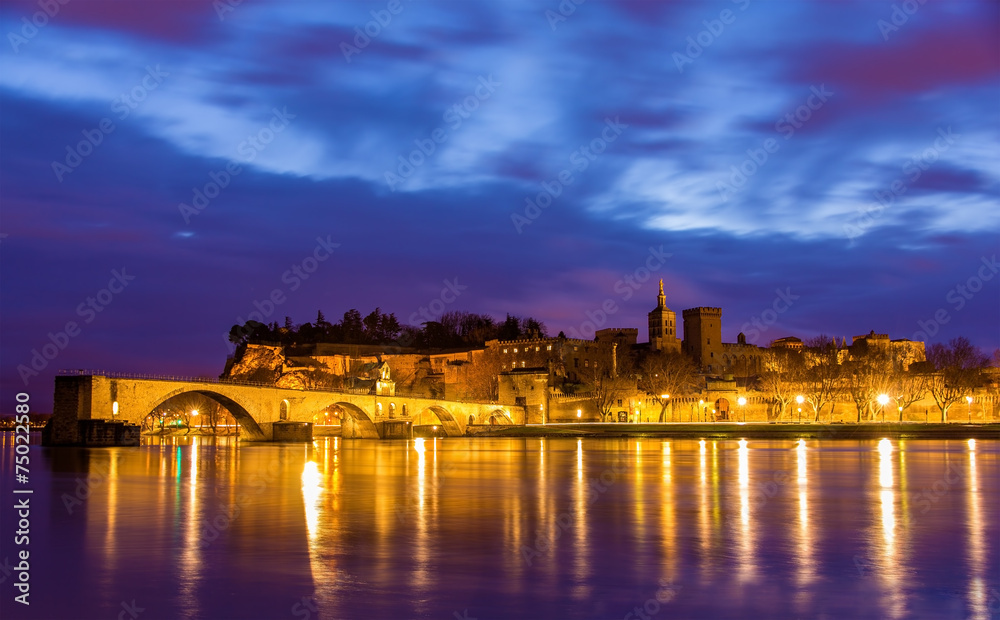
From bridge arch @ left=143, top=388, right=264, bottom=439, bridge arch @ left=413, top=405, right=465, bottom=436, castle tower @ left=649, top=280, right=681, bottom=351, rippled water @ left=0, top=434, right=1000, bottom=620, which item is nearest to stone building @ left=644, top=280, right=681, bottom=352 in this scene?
castle tower @ left=649, top=280, right=681, bottom=351

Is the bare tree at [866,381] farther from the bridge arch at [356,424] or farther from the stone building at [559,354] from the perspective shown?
the bridge arch at [356,424]

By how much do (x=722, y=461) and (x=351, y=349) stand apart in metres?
103

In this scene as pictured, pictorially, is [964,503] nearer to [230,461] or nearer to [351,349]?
[230,461]

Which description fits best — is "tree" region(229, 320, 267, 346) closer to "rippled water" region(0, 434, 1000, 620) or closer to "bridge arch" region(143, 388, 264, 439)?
"bridge arch" region(143, 388, 264, 439)

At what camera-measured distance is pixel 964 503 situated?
2047cm

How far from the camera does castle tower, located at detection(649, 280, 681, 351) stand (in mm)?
135125

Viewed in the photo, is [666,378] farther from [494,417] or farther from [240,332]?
[240,332]

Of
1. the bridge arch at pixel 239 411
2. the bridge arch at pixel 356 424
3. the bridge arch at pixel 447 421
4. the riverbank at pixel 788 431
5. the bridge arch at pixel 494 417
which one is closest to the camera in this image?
the bridge arch at pixel 239 411

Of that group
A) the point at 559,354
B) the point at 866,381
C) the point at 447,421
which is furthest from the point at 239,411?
the point at 559,354

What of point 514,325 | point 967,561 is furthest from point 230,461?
point 514,325

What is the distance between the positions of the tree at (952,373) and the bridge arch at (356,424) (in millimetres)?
51535

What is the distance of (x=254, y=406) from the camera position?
64562 mm

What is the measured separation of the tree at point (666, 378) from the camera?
318 feet

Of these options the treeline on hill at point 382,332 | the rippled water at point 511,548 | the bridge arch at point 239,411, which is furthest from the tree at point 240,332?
the rippled water at point 511,548
